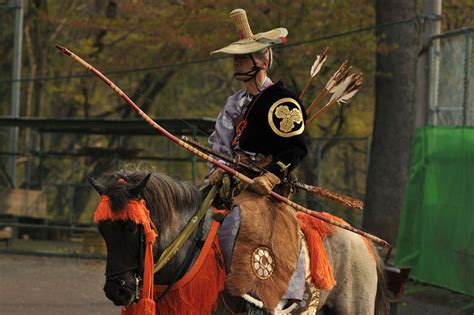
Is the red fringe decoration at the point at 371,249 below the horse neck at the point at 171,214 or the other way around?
below

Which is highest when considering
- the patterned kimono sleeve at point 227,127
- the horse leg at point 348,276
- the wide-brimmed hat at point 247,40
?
the wide-brimmed hat at point 247,40

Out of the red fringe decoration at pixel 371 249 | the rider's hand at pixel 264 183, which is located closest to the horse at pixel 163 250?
the rider's hand at pixel 264 183

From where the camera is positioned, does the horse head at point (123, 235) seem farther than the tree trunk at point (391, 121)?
No

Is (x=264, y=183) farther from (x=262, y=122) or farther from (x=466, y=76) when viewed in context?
(x=466, y=76)

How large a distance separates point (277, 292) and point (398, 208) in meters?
11.1

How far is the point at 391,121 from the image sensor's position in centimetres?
1727

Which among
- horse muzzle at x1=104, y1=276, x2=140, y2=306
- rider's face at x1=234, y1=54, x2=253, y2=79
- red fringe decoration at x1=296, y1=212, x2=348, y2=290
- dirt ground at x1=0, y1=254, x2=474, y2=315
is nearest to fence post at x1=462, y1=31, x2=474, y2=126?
dirt ground at x1=0, y1=254, x2=474, y2=315

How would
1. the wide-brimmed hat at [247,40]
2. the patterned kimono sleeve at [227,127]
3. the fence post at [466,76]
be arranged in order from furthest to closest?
the fence post at [466,76], the patterned kimono sleeve at [227,127], the wide-brimmed hat at [247,40]

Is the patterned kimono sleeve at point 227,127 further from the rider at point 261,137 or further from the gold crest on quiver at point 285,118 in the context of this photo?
the gold crest on quiver at point 285,118

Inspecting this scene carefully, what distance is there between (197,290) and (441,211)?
718 cm

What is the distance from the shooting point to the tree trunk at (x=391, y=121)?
55.8 feet

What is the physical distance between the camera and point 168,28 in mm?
24062

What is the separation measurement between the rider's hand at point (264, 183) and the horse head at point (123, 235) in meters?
0.82

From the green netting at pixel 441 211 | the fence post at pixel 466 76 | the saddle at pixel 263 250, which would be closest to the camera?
the saddle at pixel 263 250
